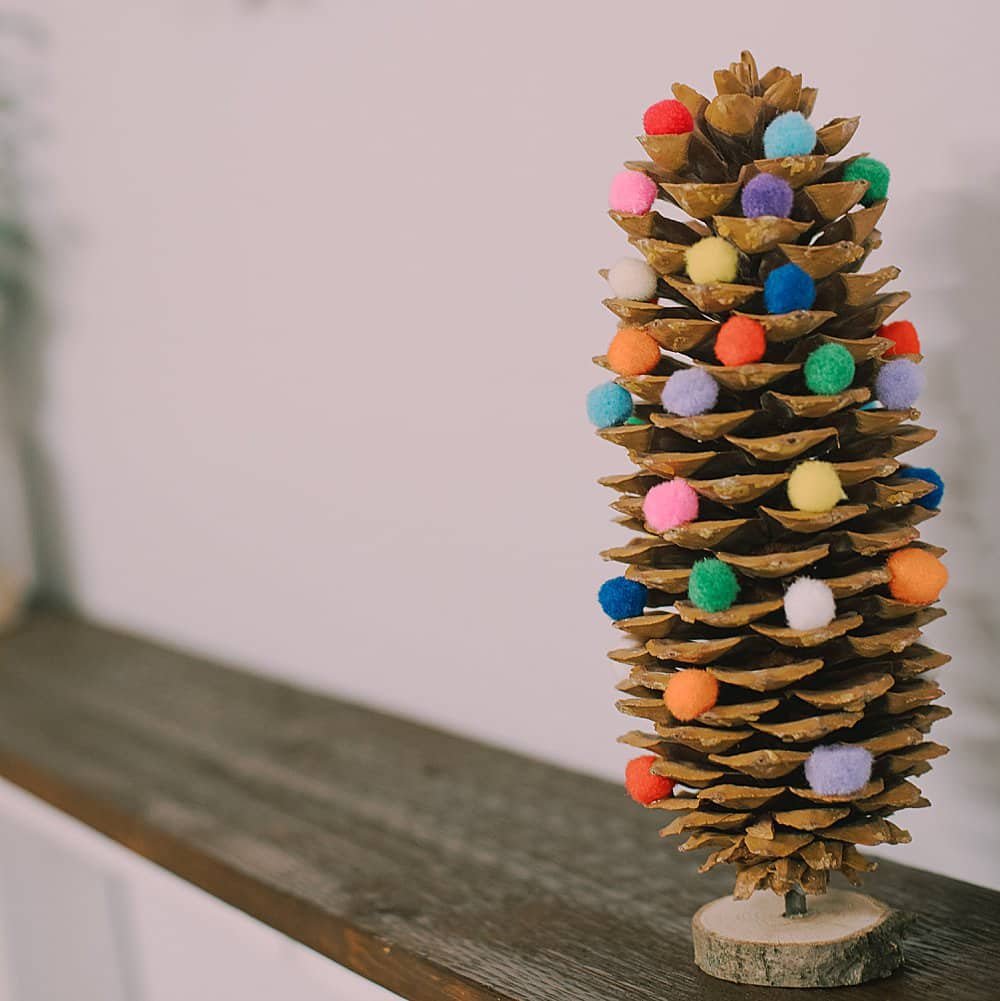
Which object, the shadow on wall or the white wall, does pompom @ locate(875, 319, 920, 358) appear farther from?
the shadow on wall

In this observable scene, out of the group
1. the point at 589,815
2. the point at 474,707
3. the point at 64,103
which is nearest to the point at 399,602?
the point at 474,707

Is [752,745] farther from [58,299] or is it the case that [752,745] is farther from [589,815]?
[58,299]

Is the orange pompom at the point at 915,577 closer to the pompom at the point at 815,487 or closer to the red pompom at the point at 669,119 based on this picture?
the pompom at the point at 815,487

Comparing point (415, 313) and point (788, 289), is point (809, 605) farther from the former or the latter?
point (415, 313)

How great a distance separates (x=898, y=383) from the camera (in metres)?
0.58

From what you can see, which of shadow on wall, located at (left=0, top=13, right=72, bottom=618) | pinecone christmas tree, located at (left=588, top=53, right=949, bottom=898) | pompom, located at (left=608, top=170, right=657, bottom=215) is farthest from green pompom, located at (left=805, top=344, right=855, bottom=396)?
shadow on wall, located at (left=0, top=13, right=72, bottom=618)

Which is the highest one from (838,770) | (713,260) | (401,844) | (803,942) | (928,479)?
(713,260)

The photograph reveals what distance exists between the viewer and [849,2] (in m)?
0.72

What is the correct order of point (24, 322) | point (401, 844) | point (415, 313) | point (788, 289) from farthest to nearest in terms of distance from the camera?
point (24, 322) < point (415, 313) < point (401, 844) < point (788, 289)

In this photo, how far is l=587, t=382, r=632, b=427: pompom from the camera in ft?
1.99

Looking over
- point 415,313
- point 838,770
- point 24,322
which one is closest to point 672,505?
point 838,770

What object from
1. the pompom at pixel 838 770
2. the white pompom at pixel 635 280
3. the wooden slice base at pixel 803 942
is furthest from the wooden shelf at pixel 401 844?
the white pompom at pixel 635 280

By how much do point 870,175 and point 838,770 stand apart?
0.90 feet

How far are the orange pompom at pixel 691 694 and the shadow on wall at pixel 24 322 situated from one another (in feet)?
3.90
